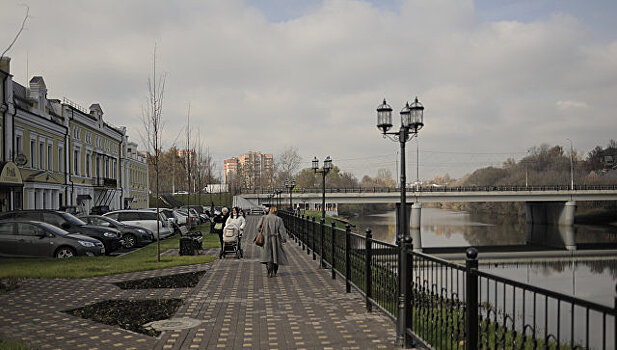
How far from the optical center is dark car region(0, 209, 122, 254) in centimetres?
1844

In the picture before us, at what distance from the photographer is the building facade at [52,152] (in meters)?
26.9

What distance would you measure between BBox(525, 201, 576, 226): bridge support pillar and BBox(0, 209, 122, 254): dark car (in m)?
54.4

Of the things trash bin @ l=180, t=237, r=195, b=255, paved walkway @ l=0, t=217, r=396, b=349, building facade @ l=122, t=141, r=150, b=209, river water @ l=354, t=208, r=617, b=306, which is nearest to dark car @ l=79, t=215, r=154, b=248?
trash bin @ l=180, t=237, r=195, b=255

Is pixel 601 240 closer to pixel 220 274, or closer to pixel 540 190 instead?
pixel 540 190

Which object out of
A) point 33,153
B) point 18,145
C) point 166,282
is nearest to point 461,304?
point 166,282

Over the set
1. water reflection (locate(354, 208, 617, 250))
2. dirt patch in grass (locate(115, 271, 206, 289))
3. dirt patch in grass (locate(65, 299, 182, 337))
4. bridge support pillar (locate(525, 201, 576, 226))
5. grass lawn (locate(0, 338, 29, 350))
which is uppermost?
grass lawn (locate(0, 338, 29, 350))

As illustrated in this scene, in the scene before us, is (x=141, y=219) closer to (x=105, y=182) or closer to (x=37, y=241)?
(x=37, y=241)

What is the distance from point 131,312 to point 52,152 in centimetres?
2859

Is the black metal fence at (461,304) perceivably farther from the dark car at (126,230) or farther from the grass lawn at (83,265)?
the dark car at (126,230)

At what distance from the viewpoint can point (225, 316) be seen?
8.00m

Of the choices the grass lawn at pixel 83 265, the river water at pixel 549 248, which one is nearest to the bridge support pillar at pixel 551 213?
the river water at pixel 549 248

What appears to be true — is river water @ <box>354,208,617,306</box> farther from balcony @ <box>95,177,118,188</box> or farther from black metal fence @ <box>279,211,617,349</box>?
balcony @ <box>95,177,118,188</box>

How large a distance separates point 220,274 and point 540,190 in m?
55.6

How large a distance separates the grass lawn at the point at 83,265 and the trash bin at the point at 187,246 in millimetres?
679
